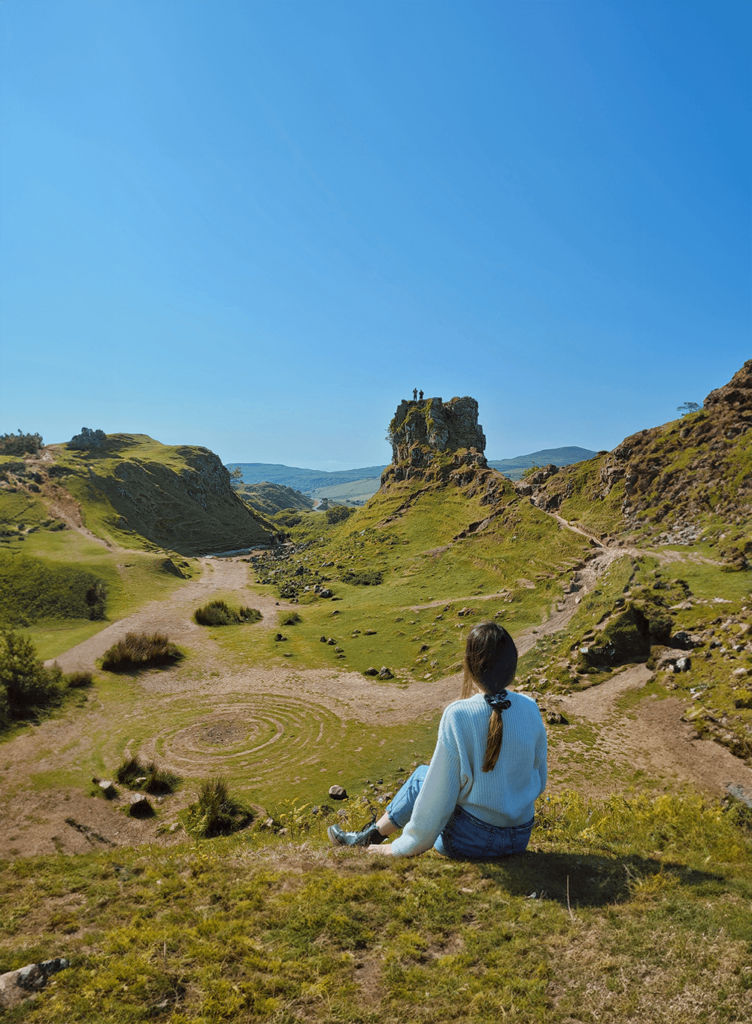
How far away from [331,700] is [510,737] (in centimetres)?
2821

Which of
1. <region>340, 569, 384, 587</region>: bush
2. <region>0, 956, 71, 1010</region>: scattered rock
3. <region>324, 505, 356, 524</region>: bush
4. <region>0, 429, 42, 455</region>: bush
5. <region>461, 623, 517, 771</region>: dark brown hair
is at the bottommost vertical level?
<region>340, 569, 384, 587</region>: bush

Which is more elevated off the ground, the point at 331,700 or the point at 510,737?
the point at 510,737

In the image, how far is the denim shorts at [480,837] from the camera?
22.1 feet

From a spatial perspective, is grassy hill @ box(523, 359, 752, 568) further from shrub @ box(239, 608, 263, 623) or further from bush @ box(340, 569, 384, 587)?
shrub @ box(239, 608, 263, 623)

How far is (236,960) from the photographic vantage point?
5.81 m

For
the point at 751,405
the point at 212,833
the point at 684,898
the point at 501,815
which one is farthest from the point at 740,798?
the point at 751,405

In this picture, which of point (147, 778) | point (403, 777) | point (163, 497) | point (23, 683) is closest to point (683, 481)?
point (403, 777)

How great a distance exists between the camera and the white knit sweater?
6.02 m

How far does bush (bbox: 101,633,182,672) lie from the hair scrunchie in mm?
37890

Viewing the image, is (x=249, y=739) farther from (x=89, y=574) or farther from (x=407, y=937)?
(x=89, y=574)

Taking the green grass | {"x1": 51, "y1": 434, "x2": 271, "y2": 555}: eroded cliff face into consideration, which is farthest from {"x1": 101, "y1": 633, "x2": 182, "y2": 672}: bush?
{"x1": 51, "y1": 434, "x2": 271, "y2": 555}: eroded cliff face

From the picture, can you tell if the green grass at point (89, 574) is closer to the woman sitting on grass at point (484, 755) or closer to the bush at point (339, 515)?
the woman sitting on grass at point (484, 755)

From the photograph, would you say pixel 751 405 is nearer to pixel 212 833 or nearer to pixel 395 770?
pixel 395 770

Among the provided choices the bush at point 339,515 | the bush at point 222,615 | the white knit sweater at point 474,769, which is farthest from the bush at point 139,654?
the bush at point 339,515
